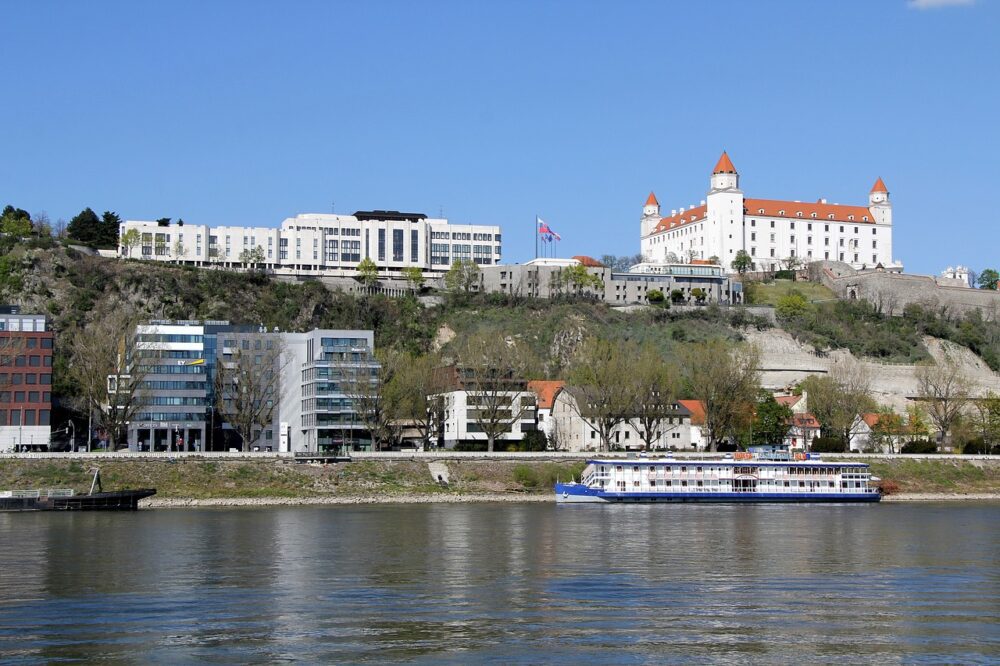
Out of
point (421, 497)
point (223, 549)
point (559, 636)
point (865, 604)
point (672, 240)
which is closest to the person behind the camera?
point (559, 636)

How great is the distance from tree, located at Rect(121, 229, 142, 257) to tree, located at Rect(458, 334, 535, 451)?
64420 mm

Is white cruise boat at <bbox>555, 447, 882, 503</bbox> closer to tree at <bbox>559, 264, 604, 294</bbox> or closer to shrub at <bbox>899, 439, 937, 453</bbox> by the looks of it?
shrub at <bbox>899, 439, 937, 453</bbox>

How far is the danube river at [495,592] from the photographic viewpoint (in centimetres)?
3119

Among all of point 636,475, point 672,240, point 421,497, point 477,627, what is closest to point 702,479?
point 636,475

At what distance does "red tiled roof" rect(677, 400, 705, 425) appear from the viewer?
112m

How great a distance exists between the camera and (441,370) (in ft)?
354

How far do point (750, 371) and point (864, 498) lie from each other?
70.2ft

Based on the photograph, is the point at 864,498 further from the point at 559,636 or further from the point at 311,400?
the point at 559,636

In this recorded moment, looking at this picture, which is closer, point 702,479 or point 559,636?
point 559,636

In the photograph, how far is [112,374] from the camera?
100750mm

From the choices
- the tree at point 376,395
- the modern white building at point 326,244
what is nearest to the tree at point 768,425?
the tree at point 376,395

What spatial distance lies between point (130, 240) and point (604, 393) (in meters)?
80.5

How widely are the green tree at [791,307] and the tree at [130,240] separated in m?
82.5

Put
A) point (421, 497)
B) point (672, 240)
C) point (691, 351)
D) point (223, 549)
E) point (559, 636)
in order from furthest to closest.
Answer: point (672, 240) < point (691, 351) < point (421, 497) < point (223, 549) < point (559, 636)
